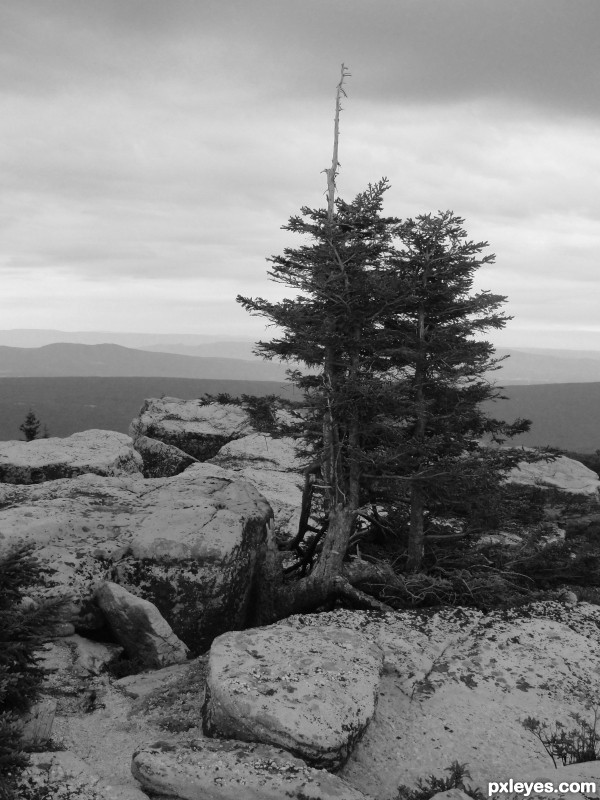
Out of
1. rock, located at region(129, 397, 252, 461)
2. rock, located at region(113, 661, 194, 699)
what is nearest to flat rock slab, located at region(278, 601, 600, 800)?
rock, located at region(113, 661, 194, 699)

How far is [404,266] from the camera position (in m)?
13.8

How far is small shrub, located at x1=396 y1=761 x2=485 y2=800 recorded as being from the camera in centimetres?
752

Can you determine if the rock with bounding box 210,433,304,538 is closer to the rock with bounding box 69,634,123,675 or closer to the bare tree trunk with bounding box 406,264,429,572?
the bare tree trunk with bounding box 406,264,429,572

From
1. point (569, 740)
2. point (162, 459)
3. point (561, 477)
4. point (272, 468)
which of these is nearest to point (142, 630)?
point (569, 740)

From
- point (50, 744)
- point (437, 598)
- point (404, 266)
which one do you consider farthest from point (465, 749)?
point (404, 266)

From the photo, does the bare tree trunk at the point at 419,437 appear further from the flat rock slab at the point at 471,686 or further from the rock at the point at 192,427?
the rock at the point at 192,427

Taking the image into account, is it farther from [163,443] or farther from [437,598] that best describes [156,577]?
[163,443]

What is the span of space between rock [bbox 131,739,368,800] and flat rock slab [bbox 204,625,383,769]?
34 centimetres

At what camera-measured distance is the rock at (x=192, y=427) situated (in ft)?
99.2

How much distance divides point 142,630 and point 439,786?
242 inches

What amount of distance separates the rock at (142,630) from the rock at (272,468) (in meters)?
7.05

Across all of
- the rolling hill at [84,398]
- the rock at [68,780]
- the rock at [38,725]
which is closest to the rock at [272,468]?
the rock at [38,725]

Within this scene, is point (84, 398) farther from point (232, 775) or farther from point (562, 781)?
point (562, 781)

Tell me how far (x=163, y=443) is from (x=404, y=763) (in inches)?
853
